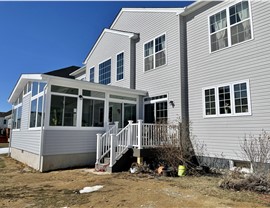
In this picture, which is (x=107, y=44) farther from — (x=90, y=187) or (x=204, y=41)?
(x=90, y=187)

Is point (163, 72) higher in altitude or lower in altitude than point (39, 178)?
higher

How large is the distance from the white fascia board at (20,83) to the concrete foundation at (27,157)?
3.57 meters

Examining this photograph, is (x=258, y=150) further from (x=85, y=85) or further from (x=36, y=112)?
(x=36, y=112)

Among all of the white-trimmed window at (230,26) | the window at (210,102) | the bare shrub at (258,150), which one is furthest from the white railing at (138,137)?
the white-trimmed window at (230,26)

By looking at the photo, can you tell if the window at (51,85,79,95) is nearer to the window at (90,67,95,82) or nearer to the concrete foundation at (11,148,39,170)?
the concrete foundation at (11,148,39,170)

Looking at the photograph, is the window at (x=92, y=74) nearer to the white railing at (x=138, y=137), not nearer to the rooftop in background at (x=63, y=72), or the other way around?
the white railing at (x=138, y=137)

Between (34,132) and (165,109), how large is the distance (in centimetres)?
642

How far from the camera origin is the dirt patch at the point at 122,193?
4.58 metres

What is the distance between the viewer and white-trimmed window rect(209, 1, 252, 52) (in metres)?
7.74

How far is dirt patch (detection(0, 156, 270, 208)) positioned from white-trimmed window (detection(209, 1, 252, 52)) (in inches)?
211

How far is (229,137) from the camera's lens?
7.86 m

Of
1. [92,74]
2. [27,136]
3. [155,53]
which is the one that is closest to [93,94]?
[155,53]

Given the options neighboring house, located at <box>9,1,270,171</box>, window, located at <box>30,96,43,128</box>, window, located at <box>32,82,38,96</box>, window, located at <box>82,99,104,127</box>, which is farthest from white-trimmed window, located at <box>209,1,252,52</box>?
window, located at <box>32,82,38,96</box>

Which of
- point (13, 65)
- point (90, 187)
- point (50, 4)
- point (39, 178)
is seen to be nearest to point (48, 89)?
point (39, 178)
